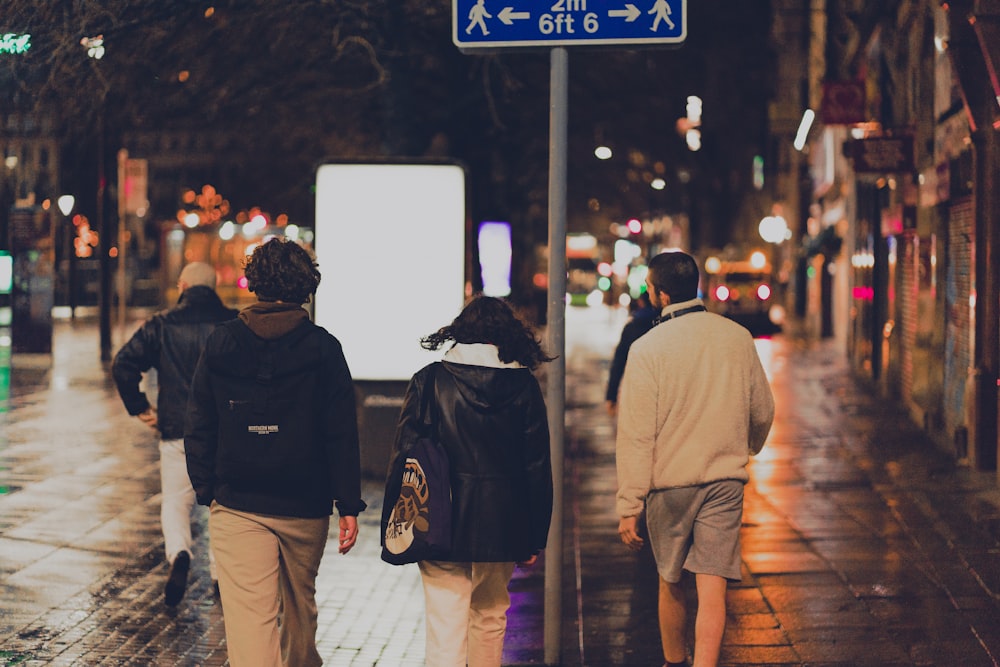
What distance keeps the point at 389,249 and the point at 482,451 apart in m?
7.67

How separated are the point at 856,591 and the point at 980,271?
18.5 feet

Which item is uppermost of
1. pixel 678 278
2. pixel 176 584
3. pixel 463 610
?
pixel 678 278

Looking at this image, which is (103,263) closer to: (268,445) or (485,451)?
(268,445)

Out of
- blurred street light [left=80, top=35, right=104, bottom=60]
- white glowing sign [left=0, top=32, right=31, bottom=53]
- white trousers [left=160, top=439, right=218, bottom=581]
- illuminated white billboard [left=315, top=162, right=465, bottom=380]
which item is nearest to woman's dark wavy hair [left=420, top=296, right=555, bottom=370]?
white trousers [left=160, top=439, right=218, bottom=581]

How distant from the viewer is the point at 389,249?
496 inches

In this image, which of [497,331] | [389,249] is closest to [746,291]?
[389,249]

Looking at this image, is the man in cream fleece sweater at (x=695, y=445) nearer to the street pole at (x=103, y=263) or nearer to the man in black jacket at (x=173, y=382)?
the man in black jacket at (x=173, y=382)

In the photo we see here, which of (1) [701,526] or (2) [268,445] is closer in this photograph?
(2) [268,445]

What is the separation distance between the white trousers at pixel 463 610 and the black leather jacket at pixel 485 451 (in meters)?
0.14

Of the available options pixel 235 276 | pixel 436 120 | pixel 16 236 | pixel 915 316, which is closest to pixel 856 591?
pixel 915 316

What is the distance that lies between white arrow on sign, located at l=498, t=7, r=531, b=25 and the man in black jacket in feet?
7.91

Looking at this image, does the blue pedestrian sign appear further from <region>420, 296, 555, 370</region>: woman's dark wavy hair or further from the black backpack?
the black backpack

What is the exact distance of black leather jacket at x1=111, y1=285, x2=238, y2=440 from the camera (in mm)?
7453

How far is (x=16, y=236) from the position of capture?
2562 centimetres
